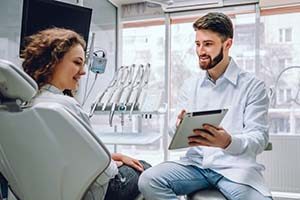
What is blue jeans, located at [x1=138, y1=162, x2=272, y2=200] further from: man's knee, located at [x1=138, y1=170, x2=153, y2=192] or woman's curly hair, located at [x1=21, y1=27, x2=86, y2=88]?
woman's curly hair, located at [x1=21, y1=27, x2=86, y2=88]

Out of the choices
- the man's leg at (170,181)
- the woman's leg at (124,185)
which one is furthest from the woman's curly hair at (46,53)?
the man's leg at (170,181)

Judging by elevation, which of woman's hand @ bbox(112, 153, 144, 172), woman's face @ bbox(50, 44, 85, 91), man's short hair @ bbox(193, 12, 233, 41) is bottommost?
woman's hand @ bbox(112, 153, 144, 172)

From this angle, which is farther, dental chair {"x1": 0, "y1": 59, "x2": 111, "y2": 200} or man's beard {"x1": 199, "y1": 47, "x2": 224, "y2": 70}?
man's beard {"x1": 199, "y1": 47, "x2": 224, "y2": 70}

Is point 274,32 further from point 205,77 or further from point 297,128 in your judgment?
point 205,77

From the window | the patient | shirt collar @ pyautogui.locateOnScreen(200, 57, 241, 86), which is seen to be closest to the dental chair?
the patient

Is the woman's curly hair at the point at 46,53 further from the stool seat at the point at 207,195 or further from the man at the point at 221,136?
the stool seat at the point at 207,195

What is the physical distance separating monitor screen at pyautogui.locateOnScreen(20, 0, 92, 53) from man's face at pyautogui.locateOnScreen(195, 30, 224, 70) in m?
1.02

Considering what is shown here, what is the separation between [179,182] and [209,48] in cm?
74

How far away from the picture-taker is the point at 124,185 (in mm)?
1587

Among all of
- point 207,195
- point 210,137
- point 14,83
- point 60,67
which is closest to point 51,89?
point 60,67

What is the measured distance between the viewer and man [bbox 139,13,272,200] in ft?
5.00

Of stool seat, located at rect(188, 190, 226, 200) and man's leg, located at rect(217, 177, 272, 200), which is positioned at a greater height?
man's leg, located at rect(217, 177, 272, 200)

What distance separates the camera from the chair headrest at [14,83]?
3.48 ft

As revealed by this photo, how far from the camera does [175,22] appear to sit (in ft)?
12.2
